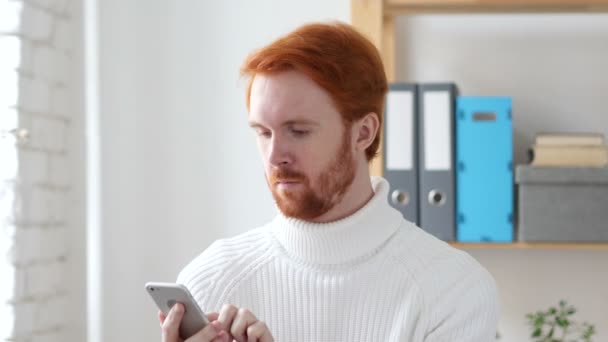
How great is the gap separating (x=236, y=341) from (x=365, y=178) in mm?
375

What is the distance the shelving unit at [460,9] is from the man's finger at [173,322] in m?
1.28

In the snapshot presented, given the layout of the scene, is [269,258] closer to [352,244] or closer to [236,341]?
[352,244]

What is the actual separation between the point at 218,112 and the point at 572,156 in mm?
1058

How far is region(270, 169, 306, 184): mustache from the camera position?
1.39 metres

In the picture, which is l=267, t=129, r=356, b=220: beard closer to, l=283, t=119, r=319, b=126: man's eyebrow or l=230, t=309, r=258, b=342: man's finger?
l=283, t=119, r=319, b=126: man's eyebrow

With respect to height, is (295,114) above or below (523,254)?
above

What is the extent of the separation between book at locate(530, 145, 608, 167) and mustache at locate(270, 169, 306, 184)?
4.14ft

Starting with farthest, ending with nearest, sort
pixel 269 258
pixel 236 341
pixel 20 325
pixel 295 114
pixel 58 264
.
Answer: pixel 58 264, pixel 20 325, pixel 269 258, pixel 295 114, pixel 236 341

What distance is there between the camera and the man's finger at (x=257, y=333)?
4.06ft

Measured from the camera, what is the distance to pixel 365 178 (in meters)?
1.51

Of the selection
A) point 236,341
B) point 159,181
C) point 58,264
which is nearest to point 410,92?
point 159,181

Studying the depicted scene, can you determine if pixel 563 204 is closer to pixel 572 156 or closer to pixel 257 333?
pixel 572 156

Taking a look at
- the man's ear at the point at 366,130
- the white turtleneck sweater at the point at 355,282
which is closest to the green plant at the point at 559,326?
the white turtleneck sweater at the point at 355,282

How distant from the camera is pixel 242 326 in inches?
48.9
